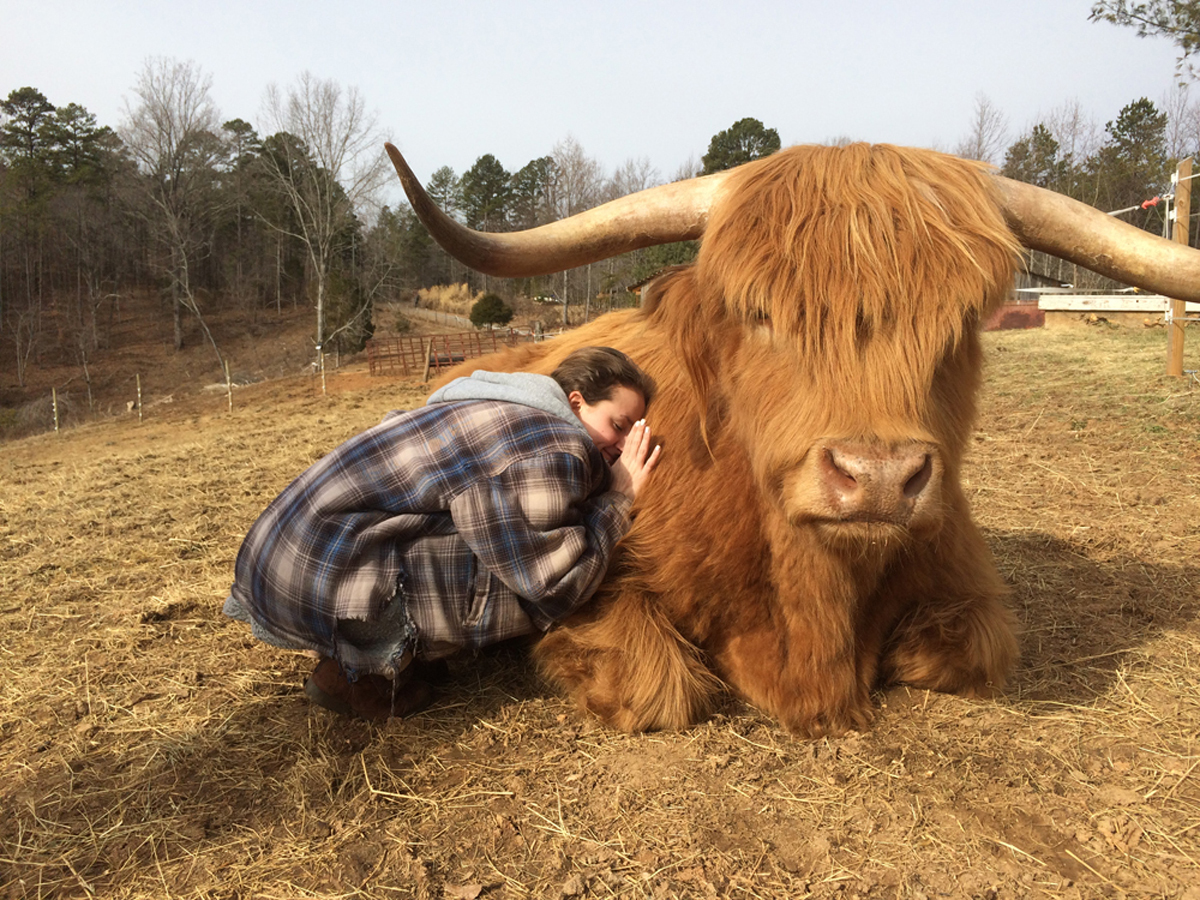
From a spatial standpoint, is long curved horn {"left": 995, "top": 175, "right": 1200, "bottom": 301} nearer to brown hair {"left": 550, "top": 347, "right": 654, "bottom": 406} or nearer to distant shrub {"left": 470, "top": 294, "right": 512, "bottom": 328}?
brown hair {"left": 550, "top": 347, "right": 654, "bottom": 406}

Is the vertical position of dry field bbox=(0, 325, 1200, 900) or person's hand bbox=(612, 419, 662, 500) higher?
person's hand bbox=(612, 419, 662, 500)

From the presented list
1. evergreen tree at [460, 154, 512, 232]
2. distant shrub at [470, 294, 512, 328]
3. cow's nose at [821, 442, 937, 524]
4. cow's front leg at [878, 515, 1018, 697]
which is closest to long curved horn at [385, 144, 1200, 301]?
cow's front leg at [878, 515, 1018, 697]

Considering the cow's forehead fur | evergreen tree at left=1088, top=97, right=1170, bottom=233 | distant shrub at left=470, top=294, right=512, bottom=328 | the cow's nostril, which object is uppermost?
evergreen tree at left=1088, top=97, right=1170, bottom=233

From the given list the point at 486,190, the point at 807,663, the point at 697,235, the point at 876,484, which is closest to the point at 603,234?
the point at 697,235

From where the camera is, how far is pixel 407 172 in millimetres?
2271

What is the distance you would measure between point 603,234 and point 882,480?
1.38 metres

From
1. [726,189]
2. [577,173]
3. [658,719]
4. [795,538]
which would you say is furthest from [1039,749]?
[577,173]

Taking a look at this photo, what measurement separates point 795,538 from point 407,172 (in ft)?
5.20

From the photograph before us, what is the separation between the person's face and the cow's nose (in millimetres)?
1012

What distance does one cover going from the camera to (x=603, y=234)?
108 inches

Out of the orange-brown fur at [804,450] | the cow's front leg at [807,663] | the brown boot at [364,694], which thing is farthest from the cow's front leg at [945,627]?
the brown boot at [364,694]

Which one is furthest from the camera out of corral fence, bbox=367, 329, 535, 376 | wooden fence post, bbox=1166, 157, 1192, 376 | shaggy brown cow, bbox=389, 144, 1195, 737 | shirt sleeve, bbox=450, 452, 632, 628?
corral fence, bbox=367, 329, 535, 376

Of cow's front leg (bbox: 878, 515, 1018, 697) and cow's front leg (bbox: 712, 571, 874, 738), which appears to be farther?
cow's front leg (bbox: 878, 515, 1018, 697)

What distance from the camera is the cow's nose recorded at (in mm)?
1840
